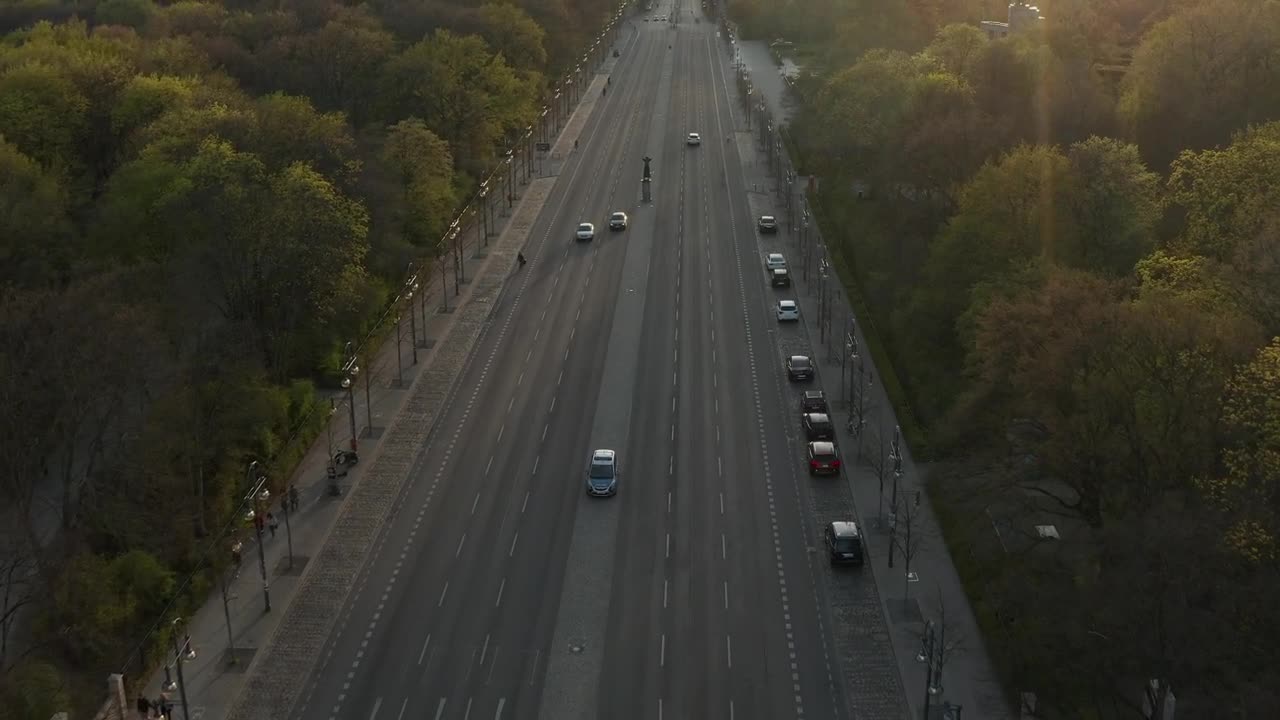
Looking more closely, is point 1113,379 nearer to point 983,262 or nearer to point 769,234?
point 983,262

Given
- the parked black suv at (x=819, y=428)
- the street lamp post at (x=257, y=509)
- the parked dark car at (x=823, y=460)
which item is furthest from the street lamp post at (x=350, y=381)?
the parked black suv at (x=819, y=428)

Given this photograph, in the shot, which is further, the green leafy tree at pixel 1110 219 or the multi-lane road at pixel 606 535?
the green leafy tree at pixel 1110 219

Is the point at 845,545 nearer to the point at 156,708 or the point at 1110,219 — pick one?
the point at 1110,219

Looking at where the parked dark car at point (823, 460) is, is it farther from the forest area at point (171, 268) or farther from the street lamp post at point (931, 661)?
the forest area at point (171, 268)

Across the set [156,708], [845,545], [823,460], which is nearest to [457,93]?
[823,460]

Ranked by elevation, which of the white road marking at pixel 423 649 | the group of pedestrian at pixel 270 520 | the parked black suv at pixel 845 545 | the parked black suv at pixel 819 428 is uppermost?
the parked black suv at pixel 819 428

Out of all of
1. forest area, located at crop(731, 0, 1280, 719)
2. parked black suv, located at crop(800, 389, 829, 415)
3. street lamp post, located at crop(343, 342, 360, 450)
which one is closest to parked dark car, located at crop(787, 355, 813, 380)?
parked black suv, located at crop(800, 389, 829, 415)

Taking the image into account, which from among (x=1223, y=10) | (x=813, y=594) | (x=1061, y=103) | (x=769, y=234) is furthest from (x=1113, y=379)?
(x=769, y=234)
